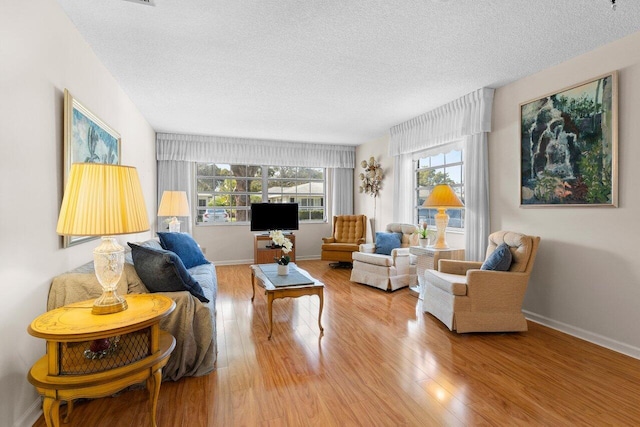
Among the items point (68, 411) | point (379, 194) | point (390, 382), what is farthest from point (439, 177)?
point (68, 411)

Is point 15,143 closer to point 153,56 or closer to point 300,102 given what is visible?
point 153,56

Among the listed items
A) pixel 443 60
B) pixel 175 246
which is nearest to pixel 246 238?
pixel 175 246

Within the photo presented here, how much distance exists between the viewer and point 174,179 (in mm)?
6070

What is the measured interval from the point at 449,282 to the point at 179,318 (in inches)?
91.4

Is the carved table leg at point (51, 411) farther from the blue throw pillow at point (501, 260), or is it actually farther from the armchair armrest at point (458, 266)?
the armchair armrest at point (458, 266)

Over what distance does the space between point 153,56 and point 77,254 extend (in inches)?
72.1

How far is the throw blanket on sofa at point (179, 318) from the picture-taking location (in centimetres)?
203

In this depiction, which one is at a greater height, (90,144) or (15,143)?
(90,144)

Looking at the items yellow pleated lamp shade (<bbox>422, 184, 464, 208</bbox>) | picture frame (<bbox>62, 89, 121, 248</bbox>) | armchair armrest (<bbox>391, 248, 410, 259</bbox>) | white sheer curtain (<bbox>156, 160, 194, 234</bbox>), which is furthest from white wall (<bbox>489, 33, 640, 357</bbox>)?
white sheer curtain (<bbox>156, 160, 194, 234</bbox>)

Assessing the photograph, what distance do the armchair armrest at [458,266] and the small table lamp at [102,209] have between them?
9.78 ft

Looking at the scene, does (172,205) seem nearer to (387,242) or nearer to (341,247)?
(341,247)

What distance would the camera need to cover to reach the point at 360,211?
23.3ft

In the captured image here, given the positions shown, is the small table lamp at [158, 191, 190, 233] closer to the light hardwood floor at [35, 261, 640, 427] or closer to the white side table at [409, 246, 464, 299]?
the light hardwood floor at [35, 261, 640, 427]

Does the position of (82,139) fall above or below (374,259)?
above
